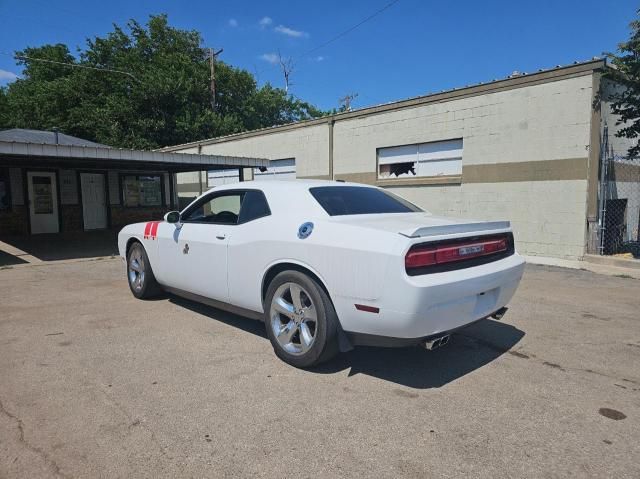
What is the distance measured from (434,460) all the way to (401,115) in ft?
38.6

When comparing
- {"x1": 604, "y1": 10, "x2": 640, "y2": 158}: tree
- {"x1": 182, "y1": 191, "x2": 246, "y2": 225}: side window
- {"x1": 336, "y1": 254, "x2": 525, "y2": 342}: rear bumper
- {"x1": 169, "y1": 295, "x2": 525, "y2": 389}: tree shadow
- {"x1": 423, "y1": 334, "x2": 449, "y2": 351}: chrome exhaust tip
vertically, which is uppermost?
{"x1": 604, "y1": 10, "x2": 640, "y2": 158}: tree

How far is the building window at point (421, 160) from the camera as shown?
12.0 m

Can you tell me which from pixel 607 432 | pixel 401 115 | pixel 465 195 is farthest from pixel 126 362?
pixel 401 115

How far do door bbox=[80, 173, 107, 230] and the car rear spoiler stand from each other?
50.6ft

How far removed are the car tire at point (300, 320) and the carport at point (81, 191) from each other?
28.2 ft

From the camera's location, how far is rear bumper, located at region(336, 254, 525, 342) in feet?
9.96

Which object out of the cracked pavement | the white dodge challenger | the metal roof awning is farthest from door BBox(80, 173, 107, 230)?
the white dodge challenger

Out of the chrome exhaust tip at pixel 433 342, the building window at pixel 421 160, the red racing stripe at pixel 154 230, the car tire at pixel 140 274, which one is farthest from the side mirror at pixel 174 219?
the building window at pixel 421 160

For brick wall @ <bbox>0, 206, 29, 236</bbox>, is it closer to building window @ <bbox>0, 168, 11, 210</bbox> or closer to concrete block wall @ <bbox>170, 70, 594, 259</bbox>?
building window @ <bbox>0, 168, 11, 210</bbox>

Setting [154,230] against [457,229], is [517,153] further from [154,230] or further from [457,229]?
[154,230]

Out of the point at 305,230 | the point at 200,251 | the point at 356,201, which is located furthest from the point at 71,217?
the point at 305,230

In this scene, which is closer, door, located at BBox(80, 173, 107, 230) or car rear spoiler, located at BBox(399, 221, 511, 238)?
car rear spoiler, located at BBox(399, 221, 511, 238)

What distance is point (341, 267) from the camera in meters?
3.32

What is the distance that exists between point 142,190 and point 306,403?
16.0 m
